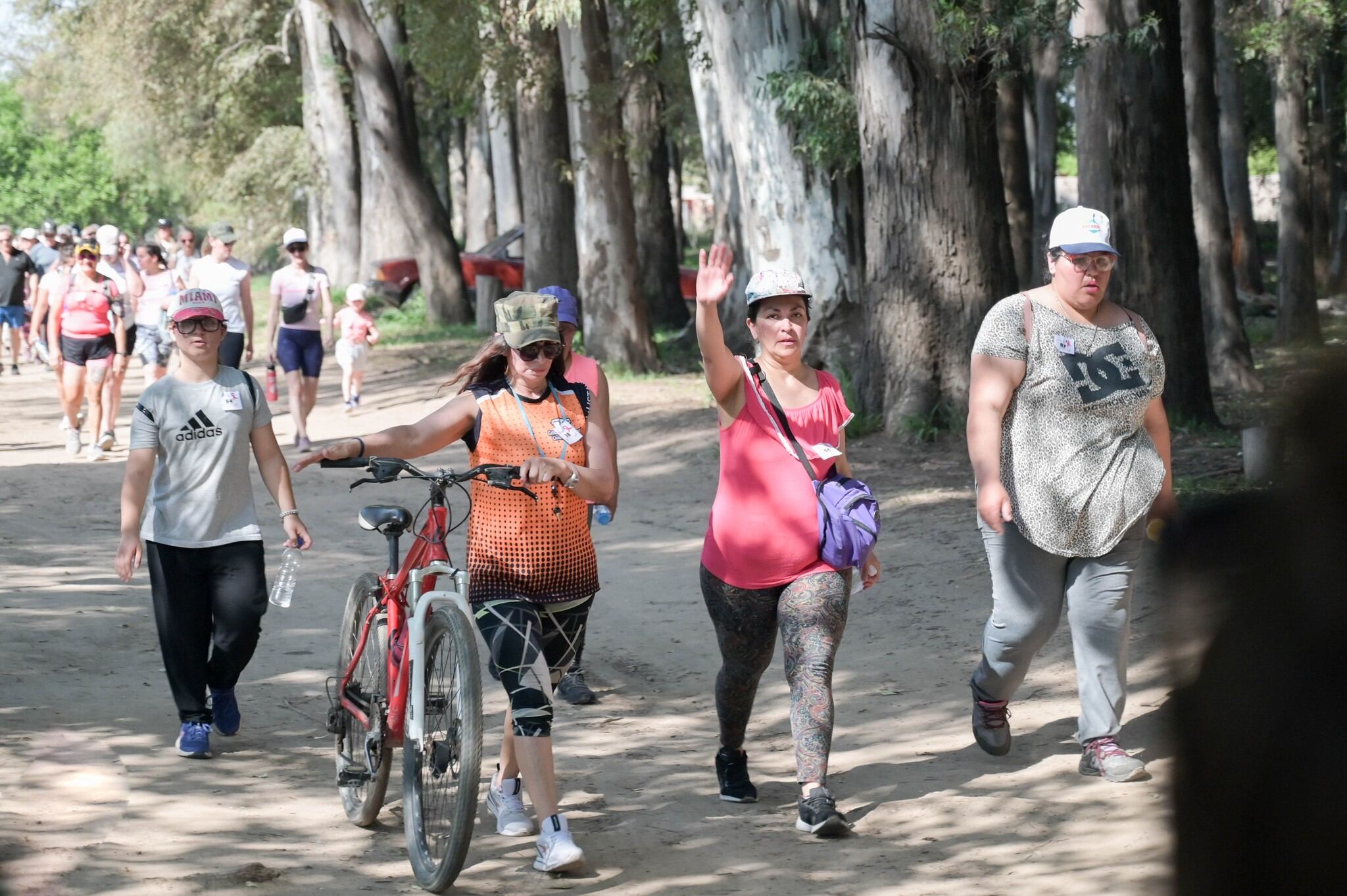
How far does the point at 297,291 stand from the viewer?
14.9 meters

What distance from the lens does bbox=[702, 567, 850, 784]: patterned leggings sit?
19.2 ft

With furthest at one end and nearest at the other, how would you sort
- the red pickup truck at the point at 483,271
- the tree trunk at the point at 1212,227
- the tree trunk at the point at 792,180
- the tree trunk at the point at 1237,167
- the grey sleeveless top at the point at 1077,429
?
1. the red pickup truck at the point at 483,271
2. the tree trunk at the point at 1237,167
3. the tree trunk at the point at 1212,227
4. the tree trunk at the point at 792,180
5. the grey sleeveless top at the point at 1077,429

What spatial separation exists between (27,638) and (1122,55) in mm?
10387

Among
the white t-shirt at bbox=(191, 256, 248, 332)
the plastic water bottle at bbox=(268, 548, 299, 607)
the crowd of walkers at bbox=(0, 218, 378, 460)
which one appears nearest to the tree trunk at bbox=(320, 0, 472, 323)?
the crowd of walkers at bbox=(0, 218, 378, 460)

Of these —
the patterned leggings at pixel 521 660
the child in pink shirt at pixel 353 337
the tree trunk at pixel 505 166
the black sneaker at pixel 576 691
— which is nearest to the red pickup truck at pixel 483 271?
the tree trunk at pixel 505 166

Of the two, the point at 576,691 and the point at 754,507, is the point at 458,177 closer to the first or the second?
the point at 576,691

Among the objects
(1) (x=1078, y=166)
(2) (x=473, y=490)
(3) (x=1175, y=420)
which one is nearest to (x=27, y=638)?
(2) (x=473, y=490)

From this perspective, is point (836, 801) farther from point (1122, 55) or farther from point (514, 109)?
point (514, 109)

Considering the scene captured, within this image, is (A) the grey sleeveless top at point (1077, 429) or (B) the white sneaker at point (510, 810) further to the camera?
(A) the grey sleeveless top at point (1077, 429)

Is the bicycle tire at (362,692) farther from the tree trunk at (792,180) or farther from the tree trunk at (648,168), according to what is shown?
the tree trunk at (648,168)

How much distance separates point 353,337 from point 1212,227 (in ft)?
31.2

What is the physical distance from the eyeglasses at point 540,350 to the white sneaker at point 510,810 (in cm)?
154

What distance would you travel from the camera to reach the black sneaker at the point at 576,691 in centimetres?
802

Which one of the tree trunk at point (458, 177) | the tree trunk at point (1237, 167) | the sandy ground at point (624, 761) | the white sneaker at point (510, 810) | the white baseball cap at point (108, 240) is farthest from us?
the tree trunk at point (458, 177)
